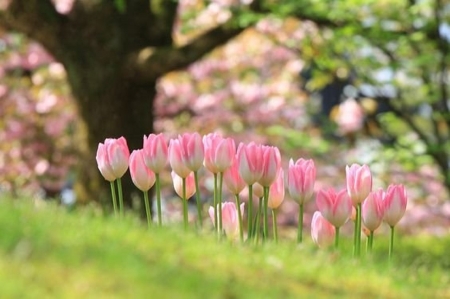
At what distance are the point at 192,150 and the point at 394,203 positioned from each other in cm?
74

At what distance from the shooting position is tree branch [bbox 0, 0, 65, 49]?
29.1ft

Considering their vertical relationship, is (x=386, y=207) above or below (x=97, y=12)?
below

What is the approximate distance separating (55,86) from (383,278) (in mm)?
10776

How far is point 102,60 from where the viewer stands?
919 cm

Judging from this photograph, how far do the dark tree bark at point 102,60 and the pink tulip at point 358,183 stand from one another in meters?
5.60

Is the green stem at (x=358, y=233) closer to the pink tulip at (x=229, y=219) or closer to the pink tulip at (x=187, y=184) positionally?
the pink tulip at (x=229, y=219)

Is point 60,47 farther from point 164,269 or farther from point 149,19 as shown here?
point 164,269

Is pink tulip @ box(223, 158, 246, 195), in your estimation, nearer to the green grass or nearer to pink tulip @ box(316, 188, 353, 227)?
pink tulip @ box(316, 188, 353, 227)

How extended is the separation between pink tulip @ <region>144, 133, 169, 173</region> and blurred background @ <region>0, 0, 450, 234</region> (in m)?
3.02

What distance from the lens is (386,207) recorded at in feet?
10.9

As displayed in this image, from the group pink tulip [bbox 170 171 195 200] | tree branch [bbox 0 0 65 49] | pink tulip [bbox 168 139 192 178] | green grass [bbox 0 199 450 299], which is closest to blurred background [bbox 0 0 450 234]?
tree branch [bbox 0 0 65 49]

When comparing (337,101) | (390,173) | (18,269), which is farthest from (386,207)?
(337,101)

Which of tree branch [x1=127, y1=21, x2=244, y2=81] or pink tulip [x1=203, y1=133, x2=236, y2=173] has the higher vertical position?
tree branch [x1=127, y1=21, x2=244, y2=81]

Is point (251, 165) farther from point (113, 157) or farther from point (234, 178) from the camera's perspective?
point (113, 157)
